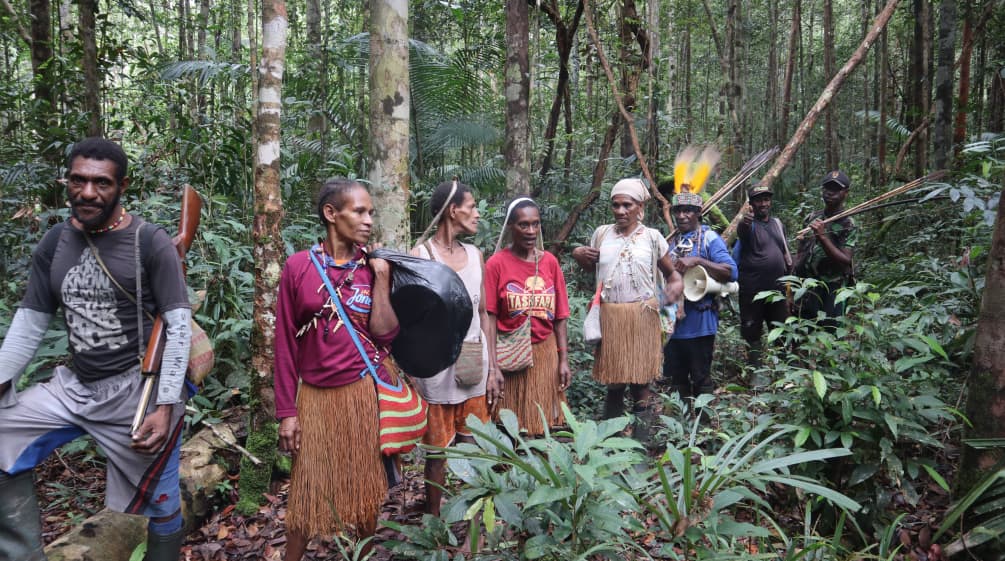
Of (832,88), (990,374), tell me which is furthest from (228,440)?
(832,88)

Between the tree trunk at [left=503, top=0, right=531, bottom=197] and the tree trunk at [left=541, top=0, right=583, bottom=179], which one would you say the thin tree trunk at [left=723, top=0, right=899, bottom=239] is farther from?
the tree trunk at [left=541, top=0, right=583, bottom=179]

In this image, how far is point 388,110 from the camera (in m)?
3.63

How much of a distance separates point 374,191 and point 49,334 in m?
2.42

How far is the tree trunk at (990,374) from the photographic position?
8.04 ft

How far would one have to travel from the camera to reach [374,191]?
368 centimetres

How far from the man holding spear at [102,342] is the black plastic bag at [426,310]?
86 centimetres

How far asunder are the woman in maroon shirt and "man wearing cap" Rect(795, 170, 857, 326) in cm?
382

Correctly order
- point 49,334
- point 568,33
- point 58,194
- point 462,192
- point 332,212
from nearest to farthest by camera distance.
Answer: point 332,212 < point 462,192 < point 49,334 < point 58,194 < point 568,33

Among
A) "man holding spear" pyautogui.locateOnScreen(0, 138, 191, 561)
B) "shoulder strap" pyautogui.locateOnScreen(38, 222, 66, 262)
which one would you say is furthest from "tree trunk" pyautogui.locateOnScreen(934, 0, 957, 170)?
"shoulder strap" pyautogui.locateOnScreen(38, 222, 66, 262)

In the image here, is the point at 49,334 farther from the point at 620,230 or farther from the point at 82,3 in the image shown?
the point at 620,230

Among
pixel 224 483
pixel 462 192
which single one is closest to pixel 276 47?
pixel 462 192

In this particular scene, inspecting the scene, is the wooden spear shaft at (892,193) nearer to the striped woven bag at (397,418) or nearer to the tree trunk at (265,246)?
the striped woven bag at (397,418)

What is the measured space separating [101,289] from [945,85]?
29.3 feet

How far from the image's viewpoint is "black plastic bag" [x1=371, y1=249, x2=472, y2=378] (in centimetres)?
263
